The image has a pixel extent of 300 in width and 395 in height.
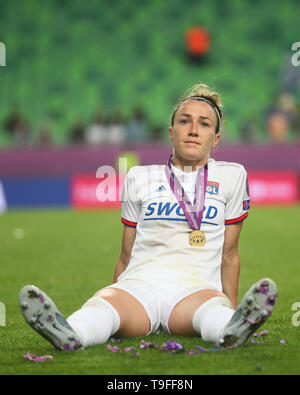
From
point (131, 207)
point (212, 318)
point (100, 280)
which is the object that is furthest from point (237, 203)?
point (100, 280)

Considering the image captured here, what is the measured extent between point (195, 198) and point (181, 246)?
277mm

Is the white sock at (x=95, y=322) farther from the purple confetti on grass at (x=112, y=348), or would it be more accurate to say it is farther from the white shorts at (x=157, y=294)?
the white shorts at (x=157, y=294)

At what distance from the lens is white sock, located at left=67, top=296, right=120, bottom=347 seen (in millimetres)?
3582

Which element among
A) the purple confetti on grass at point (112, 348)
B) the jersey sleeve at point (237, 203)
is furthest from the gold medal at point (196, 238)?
the purple confetti on grass at point (112, 348)

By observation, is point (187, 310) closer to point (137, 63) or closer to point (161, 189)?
point (161, 189)

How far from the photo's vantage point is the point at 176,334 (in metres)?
4.04

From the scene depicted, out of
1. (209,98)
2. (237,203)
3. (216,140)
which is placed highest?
(209,98)

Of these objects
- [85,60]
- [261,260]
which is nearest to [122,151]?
[85,60]

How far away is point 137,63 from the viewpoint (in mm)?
22859

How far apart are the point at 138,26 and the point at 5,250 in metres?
15.1

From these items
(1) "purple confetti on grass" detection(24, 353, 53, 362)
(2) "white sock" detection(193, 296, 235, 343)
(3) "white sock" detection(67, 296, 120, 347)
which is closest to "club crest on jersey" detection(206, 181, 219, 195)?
(2) "white sock" detection(193, 296, 235, 343)

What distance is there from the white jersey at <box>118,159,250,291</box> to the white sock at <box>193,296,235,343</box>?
21 cm

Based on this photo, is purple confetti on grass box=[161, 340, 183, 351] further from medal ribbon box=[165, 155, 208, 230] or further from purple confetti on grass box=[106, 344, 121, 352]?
A: medal ribbon box=[165, 155, 208, 230]

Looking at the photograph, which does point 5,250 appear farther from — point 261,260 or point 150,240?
point 150,240
